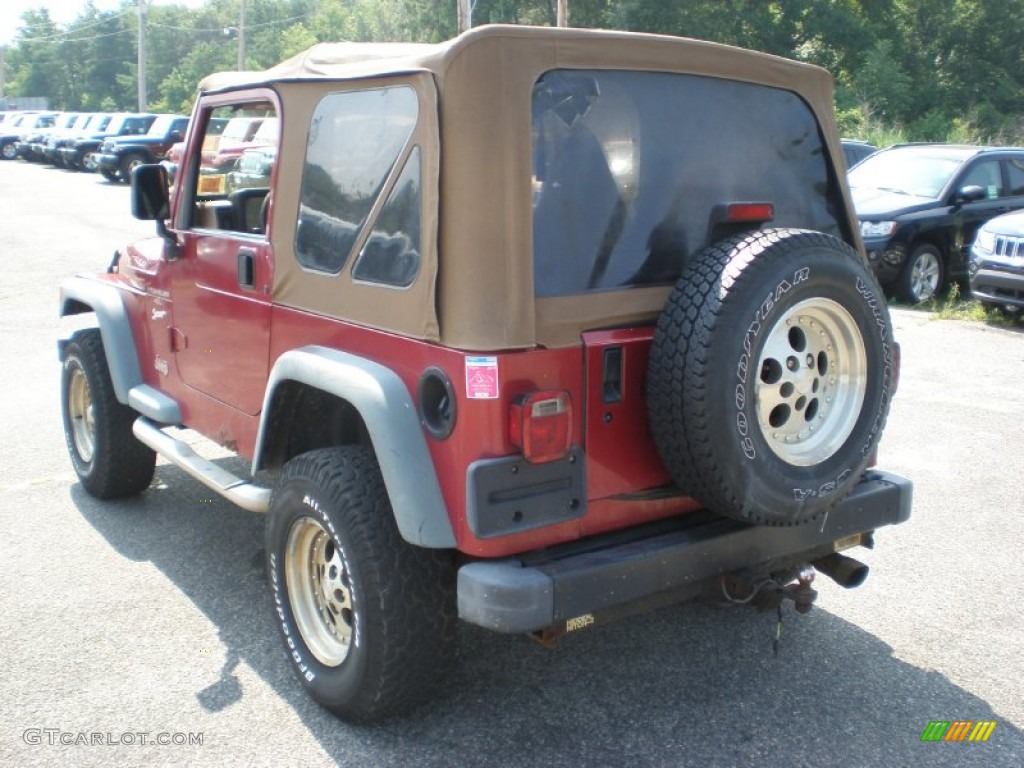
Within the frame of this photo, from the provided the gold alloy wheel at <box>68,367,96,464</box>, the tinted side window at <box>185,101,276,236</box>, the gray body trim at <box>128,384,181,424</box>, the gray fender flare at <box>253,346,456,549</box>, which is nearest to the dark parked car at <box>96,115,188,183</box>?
the gold alloy wheel at <box>68,367,96,464</box>

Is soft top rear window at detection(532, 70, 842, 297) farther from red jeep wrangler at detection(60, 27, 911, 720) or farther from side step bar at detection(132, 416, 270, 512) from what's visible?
side step bar at detection(132, 416, 270, 512)

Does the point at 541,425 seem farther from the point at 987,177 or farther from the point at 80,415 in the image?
the point at 987,177

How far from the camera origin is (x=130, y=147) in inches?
1059

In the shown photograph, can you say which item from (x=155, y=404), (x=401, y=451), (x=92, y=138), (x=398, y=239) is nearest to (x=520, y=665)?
(x=401, y=451)

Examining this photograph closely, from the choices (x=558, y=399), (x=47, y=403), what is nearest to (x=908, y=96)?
(x=47, y=403)

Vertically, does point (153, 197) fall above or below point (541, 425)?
above

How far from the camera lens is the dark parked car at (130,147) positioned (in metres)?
27.0

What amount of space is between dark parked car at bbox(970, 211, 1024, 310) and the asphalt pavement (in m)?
4.55

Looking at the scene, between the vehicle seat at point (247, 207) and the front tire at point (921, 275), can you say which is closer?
the vehicle seat at point (247, 207)

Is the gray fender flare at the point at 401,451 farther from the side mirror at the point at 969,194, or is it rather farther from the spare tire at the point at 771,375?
the side mirror at the point at 969,194

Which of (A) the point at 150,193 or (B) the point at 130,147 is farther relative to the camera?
(B) the point at 130,147

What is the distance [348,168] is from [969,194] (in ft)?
31.5

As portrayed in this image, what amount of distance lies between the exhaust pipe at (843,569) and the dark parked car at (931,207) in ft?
25.1

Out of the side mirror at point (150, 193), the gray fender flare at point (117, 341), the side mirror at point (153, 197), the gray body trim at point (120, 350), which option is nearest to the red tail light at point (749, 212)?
the side mirror at point (153, 197)
